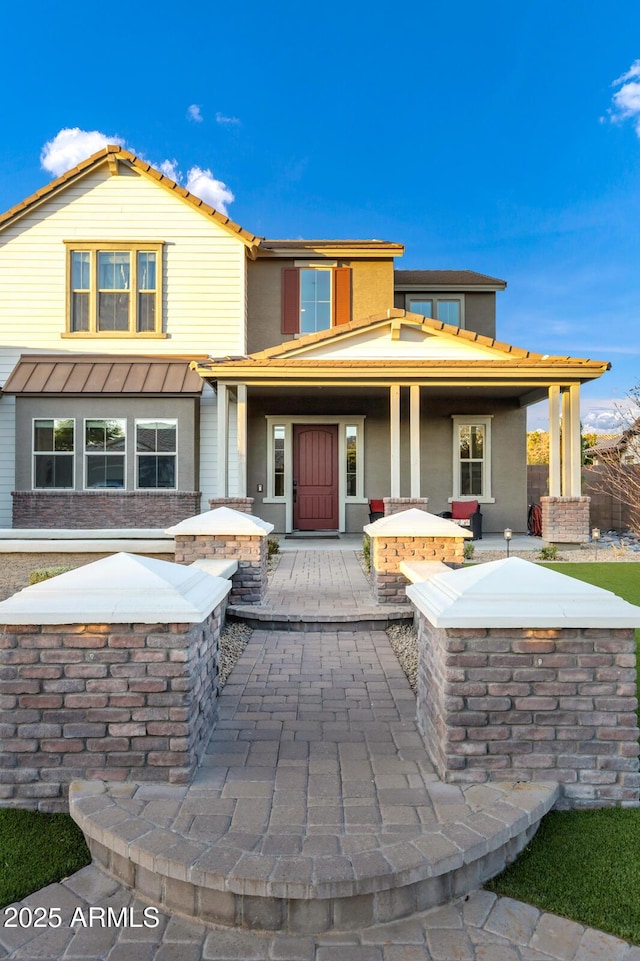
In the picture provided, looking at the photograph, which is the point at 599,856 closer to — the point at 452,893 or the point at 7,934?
the point at 452,893

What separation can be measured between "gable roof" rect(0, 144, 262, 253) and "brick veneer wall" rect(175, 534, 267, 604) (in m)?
8.82

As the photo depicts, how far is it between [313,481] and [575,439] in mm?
5553

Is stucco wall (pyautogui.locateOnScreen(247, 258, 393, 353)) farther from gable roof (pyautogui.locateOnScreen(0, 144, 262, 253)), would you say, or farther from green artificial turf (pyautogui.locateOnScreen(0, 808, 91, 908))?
green artificial turf (pyautogui.locateOnScreen(0, 808, 91, 908))

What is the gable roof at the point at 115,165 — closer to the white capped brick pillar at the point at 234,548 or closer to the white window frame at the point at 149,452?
the white window frame at the point at 149,452

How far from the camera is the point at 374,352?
11266mm

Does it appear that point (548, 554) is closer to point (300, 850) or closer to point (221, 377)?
point (221, 377)

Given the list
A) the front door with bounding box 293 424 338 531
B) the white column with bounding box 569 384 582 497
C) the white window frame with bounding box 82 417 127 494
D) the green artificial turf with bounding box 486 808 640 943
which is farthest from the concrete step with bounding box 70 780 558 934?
the front door with bounding box 293 424 338 531

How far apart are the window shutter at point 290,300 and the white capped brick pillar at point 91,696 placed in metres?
11.2

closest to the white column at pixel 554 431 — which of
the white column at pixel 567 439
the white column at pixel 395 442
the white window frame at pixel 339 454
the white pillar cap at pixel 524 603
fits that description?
the white column at pixel 567 439

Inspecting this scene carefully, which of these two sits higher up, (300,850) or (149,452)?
(149,452)

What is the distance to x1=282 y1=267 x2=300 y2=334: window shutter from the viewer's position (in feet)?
42.7

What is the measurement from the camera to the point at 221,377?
10.6 m

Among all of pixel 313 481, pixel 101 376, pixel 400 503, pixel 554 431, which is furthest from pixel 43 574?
pixel 554 431

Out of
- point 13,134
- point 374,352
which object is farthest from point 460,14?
point 13,134
